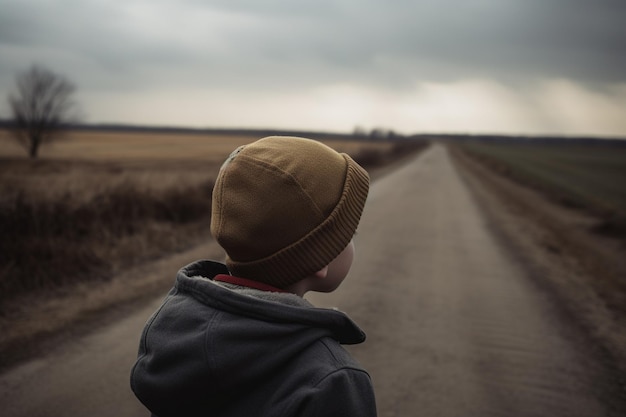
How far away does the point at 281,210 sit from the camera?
1085mm

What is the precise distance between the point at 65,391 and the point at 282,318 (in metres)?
2.50

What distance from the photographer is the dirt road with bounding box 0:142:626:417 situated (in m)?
2.77

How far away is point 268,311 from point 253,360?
0.11 m

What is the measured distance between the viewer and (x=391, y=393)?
2893 mm

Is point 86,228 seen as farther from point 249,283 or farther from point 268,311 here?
point 268,311

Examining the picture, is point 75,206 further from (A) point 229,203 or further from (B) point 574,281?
(B) point 574,281

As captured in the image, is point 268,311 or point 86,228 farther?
point 86,228

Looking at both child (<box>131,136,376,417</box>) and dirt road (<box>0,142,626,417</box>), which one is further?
dirt road (<box>0,142,626,417</box>)

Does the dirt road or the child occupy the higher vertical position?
the child

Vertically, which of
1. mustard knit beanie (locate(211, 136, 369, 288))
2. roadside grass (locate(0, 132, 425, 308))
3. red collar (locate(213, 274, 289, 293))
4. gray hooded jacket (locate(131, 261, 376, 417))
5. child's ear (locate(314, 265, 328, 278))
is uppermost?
mustard knit beanie (locate(211, 136, 369, 288))

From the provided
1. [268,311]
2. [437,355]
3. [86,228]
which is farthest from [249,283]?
[86,228]

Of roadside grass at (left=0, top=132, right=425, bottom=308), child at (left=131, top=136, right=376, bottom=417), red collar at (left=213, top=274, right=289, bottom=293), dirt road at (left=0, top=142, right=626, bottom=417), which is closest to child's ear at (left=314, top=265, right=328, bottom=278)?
child at (left=131, top=136, right=376, bottom=417)

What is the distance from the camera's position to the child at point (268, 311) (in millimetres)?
961

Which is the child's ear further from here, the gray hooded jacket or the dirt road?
the dirt road
